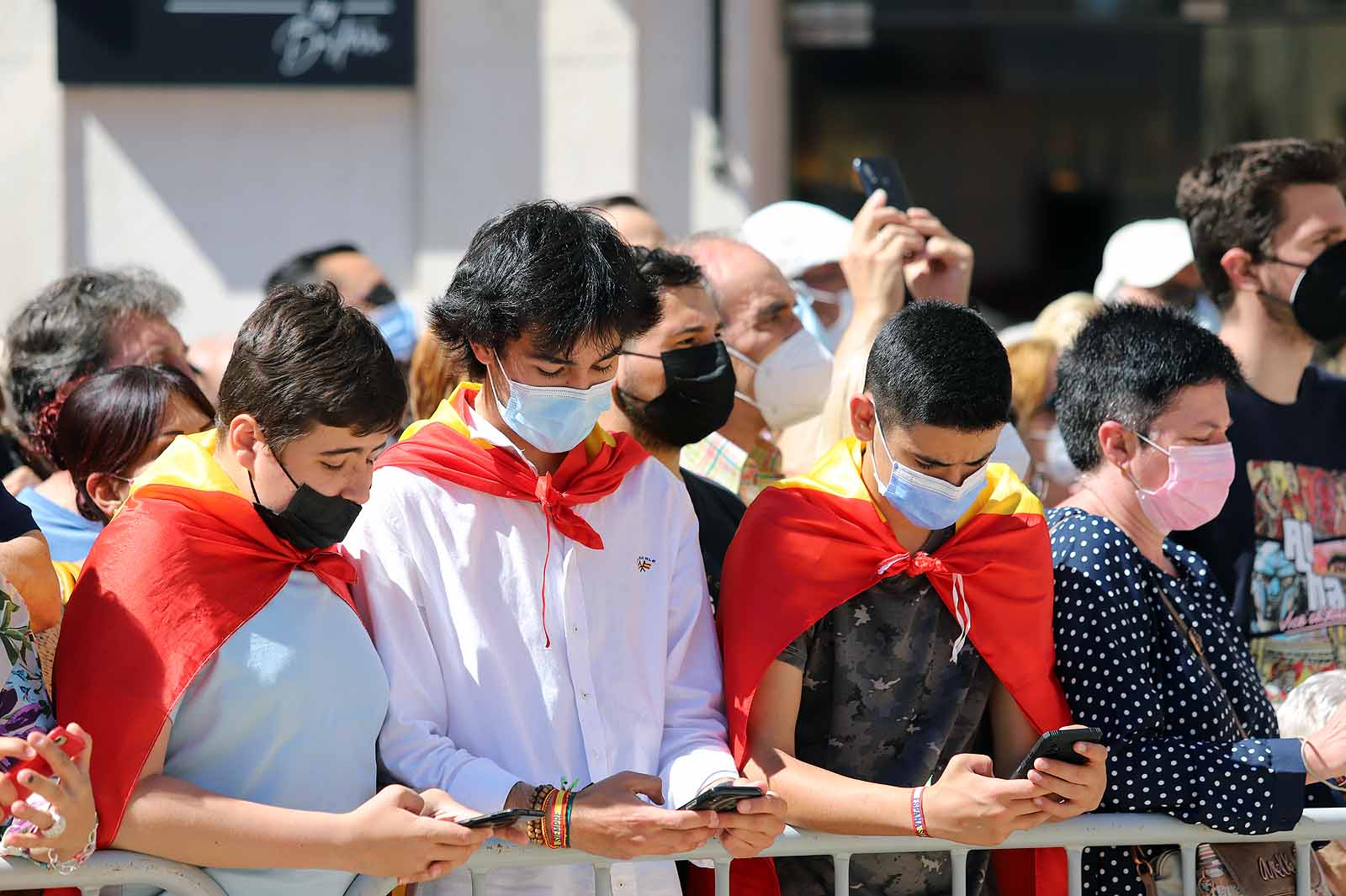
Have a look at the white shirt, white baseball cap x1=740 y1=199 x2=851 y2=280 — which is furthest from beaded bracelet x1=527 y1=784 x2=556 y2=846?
white baseball cap x1=740 y1=199 x2=851 y2=280

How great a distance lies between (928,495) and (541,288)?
2.59 feet

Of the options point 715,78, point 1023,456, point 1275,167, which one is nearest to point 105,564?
point 1023,456

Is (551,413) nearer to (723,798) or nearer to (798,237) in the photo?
(723,798)

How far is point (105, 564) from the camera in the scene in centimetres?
254

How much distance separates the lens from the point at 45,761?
2.35m

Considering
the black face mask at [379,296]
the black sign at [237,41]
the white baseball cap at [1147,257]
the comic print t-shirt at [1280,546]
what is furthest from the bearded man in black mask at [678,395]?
the black sign at [237,41]

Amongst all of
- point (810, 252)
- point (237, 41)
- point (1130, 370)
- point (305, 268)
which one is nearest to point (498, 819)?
point (1130, 370)

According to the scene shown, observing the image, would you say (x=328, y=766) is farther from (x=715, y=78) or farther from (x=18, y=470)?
(x=715, y=78)

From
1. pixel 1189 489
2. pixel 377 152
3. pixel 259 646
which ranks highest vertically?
pixel 377 152

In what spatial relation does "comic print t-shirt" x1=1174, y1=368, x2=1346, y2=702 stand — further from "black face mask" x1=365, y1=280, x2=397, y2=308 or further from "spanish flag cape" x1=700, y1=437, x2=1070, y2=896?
"black face mask" x1=365, y1=280, x2=397, y2=308

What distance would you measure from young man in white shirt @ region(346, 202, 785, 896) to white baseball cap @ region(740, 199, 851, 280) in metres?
1.99

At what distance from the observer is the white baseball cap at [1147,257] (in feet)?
18.1

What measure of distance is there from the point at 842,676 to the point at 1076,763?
445 millimetres

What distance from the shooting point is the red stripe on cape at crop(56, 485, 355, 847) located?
2.45 metres
